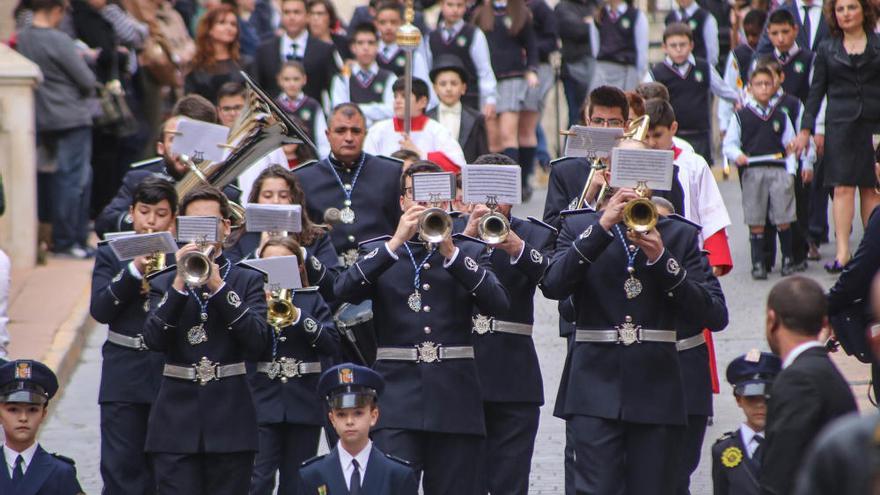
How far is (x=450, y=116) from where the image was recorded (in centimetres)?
1581

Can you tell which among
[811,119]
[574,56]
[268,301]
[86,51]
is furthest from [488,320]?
[574,56]

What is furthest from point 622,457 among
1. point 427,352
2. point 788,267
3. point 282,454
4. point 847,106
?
point 788,267

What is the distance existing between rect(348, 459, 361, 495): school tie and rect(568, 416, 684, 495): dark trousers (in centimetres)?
107

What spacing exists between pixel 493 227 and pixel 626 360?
84 centimetres

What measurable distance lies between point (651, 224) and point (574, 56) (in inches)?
490

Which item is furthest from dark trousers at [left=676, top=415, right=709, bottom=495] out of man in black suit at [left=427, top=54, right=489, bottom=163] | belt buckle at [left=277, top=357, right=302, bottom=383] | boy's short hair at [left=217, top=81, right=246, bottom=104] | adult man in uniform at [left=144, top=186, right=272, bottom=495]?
man in black suit at [left=427, top=54, right=489, bottom=163]

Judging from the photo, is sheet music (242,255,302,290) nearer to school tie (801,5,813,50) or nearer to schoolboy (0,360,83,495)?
schoolboy (0,360,83,495)

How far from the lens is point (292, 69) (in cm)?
1472

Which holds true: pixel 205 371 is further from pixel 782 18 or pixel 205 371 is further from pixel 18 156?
pixel 782 18

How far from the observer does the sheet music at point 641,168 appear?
8023 millimetres

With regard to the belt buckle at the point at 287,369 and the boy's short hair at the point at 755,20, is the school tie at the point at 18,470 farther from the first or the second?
the boy's short hair at the point at 755,20

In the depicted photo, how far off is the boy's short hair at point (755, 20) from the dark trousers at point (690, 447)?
31.3 ft

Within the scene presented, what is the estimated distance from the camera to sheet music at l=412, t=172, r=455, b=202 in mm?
8445

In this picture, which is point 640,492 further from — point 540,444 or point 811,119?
point 811,119
